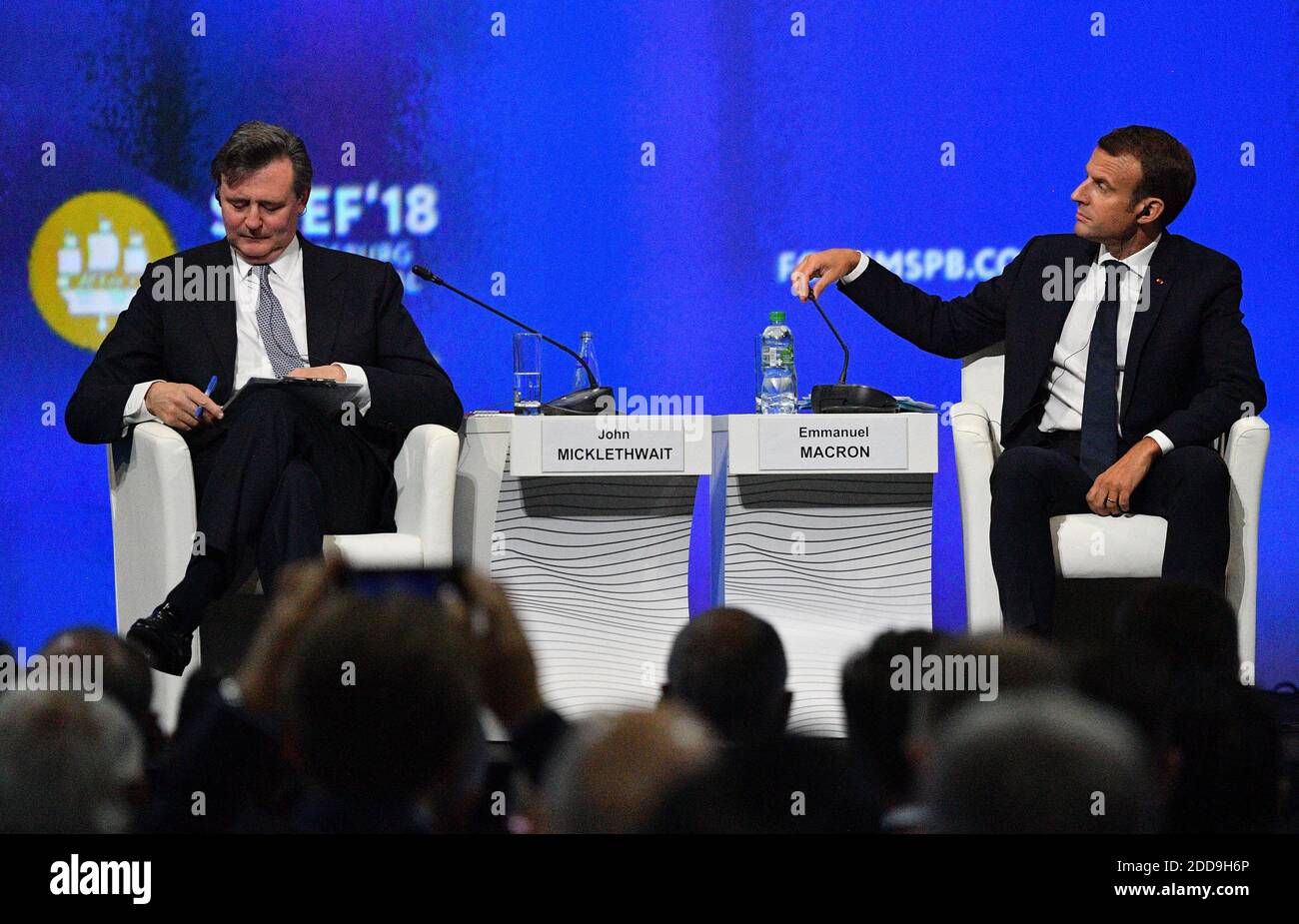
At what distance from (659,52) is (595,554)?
1.87 m

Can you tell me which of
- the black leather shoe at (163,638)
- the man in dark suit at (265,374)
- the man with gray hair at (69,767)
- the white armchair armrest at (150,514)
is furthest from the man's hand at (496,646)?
the white armchair armrest at (150,514)

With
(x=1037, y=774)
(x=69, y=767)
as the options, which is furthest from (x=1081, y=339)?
(x=69, y=767)

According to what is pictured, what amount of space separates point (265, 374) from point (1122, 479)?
2.06m

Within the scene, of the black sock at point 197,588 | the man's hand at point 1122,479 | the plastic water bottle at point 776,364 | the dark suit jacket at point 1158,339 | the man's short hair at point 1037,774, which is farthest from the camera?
the plastic water bottle at point 776,364

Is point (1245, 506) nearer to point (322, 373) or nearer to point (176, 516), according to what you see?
point (322, 373)

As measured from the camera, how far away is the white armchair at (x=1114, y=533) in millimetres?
3305

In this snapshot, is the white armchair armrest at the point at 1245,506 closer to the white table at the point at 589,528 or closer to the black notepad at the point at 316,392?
the white table at the point at 589,528

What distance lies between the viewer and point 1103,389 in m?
3.50

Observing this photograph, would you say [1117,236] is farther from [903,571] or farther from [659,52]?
[659,52]

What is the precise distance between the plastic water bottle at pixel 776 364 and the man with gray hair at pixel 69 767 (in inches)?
96.7

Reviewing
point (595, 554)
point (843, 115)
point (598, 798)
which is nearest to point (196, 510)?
point (595, 554)

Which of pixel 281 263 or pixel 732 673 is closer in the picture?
pixel 732 673

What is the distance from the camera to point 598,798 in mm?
1412
